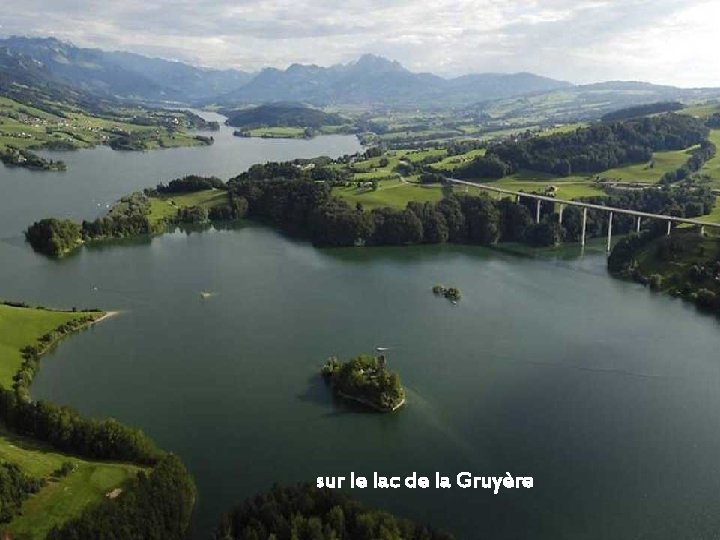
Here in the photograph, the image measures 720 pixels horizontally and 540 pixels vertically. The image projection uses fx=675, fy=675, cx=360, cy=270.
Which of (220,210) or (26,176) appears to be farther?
(26,176)

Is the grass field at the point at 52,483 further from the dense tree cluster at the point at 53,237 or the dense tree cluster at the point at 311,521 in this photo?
the dense tree cluster at the point at 53,237

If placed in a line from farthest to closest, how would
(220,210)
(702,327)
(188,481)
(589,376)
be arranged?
(220,210) → (702,327) → (589,376) → (188,481)

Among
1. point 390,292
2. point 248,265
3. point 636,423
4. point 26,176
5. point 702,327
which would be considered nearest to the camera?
Result: point 636,423

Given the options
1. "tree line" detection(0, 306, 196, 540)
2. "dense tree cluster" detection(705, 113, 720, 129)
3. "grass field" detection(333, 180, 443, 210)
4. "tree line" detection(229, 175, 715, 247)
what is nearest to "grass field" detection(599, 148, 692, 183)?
"tree line" detection(229, 175, 715, 247)

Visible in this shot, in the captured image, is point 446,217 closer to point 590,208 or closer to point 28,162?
point 590,208

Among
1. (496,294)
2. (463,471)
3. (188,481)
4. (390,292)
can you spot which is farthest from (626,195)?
(188,481)

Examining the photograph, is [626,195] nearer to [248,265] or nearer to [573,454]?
[248,265]

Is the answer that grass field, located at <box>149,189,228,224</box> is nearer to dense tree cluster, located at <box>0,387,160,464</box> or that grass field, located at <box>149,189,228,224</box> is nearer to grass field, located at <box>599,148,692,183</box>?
dense tree cluster, located at <box>0,387,160,464</box>
